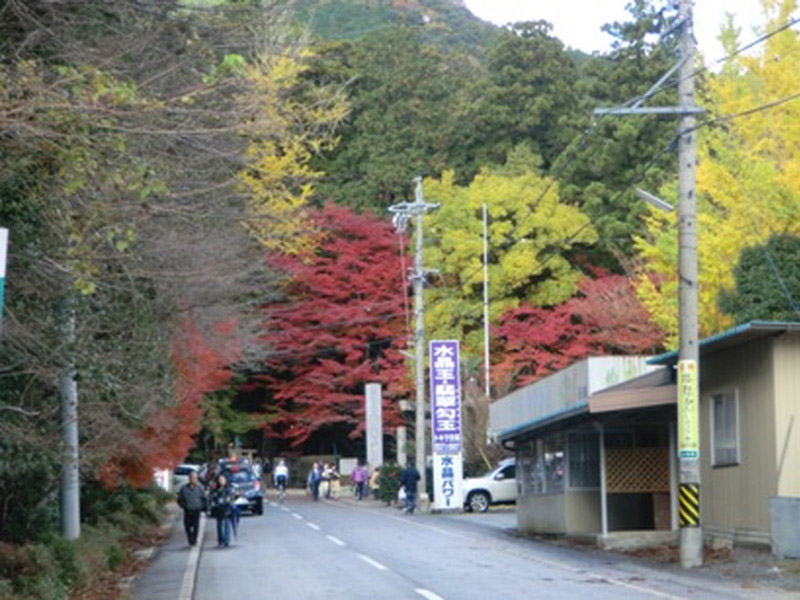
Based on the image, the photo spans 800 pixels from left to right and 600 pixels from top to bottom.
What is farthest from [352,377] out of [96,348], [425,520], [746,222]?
[96,348]

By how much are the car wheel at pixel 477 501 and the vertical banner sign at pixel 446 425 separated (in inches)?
89.2

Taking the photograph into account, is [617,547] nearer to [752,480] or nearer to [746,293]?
[752,480]

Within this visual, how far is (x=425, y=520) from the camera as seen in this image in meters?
40.1

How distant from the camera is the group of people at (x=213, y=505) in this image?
29.0m

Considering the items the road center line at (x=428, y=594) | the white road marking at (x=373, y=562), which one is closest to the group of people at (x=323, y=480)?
the white road marking at (x=373, y=562)

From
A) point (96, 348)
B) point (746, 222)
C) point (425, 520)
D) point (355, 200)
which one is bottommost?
point (425, 520)

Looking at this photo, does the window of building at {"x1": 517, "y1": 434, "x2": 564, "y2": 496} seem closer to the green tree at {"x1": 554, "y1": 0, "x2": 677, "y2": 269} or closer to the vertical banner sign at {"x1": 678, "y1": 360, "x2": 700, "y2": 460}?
the vertical banner sign at {"x1": 678, "y1": 360, "x2": 700, "y2": 460}

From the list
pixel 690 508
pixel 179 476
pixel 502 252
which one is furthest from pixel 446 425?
pixel 690 508

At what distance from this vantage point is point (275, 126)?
13.7m

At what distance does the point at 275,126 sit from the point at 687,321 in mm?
11025

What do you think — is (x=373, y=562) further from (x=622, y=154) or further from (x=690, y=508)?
(x=622, y=154)

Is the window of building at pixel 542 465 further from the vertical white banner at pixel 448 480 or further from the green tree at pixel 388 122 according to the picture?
the green tree at pixel 388 122

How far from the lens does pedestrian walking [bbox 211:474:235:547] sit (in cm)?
2895

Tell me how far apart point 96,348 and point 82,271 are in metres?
5.78
